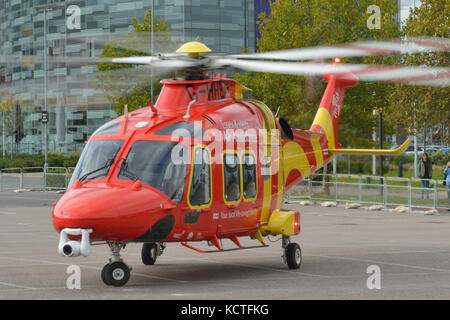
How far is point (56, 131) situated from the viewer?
Result: 2731 inches

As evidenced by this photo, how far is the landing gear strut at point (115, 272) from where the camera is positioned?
12891 millimetres

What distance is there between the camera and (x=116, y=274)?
12938mm

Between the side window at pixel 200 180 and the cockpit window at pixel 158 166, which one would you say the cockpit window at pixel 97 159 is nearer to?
the cockpit window at pixel 158 166

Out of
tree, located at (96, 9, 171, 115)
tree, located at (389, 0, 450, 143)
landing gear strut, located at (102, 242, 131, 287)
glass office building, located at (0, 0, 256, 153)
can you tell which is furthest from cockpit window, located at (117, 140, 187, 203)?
glass office building, located at (0, 0, 256, 153)

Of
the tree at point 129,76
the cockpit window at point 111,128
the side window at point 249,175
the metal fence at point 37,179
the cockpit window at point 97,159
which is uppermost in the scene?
the tree at point 129,76

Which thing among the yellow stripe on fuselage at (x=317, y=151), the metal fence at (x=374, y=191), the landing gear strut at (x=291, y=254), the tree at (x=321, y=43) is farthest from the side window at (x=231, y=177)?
the tree at (x=321, y=43)

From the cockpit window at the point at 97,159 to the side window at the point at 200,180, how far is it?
1291 millimetres

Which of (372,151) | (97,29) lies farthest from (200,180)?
(97,29)

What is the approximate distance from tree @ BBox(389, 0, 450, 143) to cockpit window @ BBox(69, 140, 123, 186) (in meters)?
22.2

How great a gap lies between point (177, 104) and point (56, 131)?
5651cm

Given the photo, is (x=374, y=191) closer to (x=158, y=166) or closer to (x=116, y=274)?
(x=158, y=166)

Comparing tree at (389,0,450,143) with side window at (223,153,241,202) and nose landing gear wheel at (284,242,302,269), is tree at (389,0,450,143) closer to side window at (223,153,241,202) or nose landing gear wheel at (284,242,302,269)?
nose landing gear wheel at (284,242,302,269)

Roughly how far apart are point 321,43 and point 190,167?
2775cm

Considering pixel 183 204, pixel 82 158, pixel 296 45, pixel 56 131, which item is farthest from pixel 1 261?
pixel 56 131
